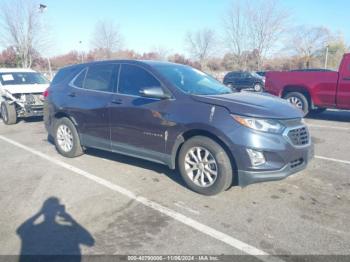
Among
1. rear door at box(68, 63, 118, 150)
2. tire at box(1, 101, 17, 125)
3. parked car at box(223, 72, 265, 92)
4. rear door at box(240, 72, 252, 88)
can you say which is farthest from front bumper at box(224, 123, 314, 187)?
rear door at box(240, 72, 252, 88)

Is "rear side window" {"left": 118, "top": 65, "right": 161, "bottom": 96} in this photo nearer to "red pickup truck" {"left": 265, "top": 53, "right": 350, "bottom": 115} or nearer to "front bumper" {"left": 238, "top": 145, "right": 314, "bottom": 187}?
"front bumper" {"left": 238, "top": 145, "right": 314, "bottom": 187}

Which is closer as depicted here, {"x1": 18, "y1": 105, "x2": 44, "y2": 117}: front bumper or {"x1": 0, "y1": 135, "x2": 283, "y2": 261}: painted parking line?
{"x1": 0, "y1": 135, "x2": 283, "y2": 261}: painted parking line

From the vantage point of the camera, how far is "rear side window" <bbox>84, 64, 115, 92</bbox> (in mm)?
5105

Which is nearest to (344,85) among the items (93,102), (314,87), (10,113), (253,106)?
(314,87)

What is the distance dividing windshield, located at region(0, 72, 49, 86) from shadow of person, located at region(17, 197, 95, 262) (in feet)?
25.5

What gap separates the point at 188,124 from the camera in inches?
160

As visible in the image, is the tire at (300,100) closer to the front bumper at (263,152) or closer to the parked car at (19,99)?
the front bumper at (263,152)

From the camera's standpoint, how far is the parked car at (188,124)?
375 centimetres

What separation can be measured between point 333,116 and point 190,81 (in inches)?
316

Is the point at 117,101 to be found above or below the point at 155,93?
below

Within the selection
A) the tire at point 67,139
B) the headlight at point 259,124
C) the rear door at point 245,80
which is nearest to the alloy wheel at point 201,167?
the headlight at point 259,124

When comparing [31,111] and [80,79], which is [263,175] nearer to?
[80,79]

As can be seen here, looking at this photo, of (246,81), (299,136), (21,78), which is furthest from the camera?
(246,81)

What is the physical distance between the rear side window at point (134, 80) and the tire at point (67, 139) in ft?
4.85
